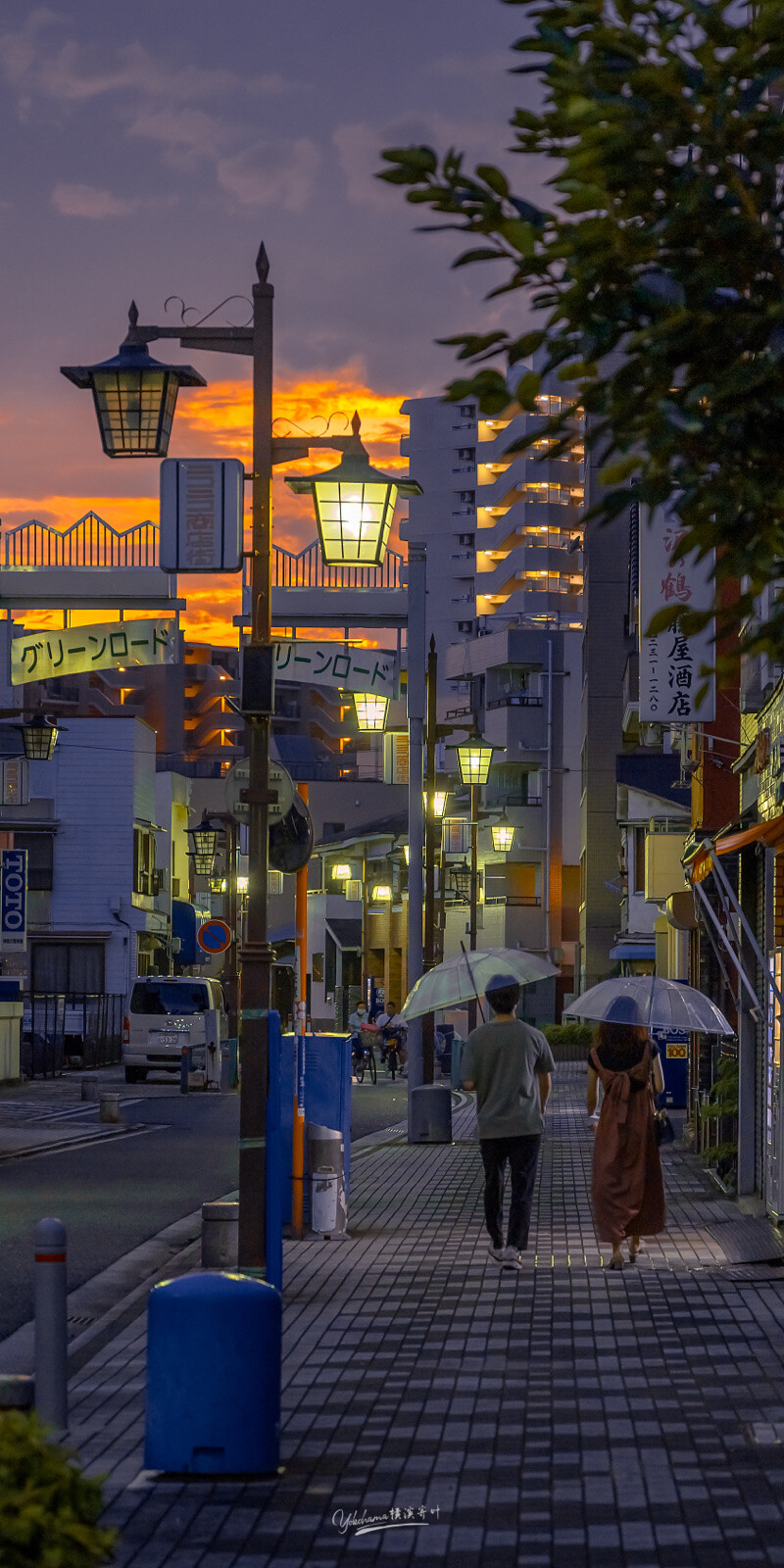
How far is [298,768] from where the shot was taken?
93000 mm

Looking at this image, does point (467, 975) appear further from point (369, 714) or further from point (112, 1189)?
point (369, 714)

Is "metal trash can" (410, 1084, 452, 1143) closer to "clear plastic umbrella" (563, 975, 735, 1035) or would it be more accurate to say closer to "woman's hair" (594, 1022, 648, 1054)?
"clear plastic umbrella" (563, 975, 735, 1035)

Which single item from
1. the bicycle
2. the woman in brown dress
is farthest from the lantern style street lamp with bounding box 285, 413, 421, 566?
the bicycle

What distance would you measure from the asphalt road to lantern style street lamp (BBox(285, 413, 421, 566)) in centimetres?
522

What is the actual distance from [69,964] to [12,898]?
25.2m

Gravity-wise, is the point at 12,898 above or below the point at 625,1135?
above

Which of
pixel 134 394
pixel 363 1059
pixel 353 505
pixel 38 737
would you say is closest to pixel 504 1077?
pixel 353 505

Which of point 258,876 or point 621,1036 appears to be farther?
point 621,1036

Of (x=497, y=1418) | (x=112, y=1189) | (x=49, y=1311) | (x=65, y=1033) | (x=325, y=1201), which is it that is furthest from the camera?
(x=65, y=1033)

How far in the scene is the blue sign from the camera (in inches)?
1378

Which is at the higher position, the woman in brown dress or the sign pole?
the sign pole

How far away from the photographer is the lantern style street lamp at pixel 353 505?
41.7 feet

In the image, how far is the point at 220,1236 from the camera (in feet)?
39.3

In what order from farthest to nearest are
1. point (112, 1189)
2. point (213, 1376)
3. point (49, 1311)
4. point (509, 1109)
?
point (112, 1189) < point (509, 1109) < point (49, 1311) < point (213, 1376)
